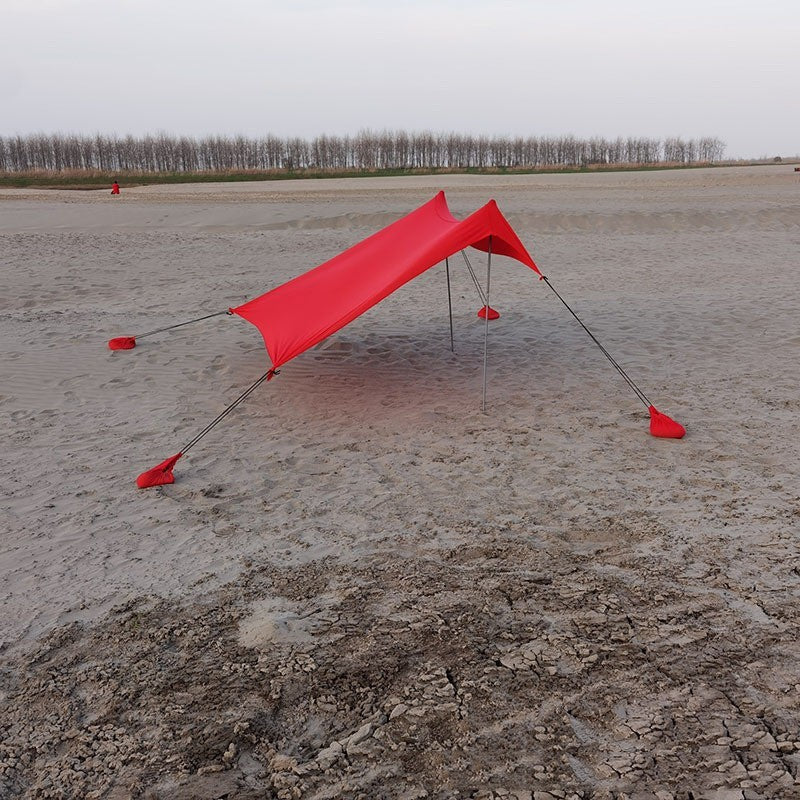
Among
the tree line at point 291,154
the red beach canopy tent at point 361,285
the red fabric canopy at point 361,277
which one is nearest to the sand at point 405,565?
the red beach canopy tent at point 361,285

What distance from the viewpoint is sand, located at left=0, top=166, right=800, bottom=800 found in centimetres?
262

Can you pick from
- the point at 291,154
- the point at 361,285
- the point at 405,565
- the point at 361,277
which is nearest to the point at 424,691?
the point at 405,565

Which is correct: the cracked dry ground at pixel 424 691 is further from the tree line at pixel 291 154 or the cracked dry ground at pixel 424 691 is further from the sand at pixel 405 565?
the tree line at pixel 291 154

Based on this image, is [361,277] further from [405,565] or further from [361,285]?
[405,565]

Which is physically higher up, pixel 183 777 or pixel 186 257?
pixel 186 257

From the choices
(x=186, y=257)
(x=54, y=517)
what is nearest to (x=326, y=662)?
(x=54, y=517)

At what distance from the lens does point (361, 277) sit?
6.17m

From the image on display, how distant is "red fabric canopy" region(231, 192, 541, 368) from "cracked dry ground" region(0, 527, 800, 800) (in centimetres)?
224

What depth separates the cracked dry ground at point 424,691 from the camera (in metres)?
2.52

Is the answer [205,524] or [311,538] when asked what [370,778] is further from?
[205,524]

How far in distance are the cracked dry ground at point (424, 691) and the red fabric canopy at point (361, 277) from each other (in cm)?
224

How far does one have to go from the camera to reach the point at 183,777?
2.54 metres

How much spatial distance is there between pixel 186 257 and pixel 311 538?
9.94 metres

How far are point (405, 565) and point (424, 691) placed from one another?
3.03 feet
